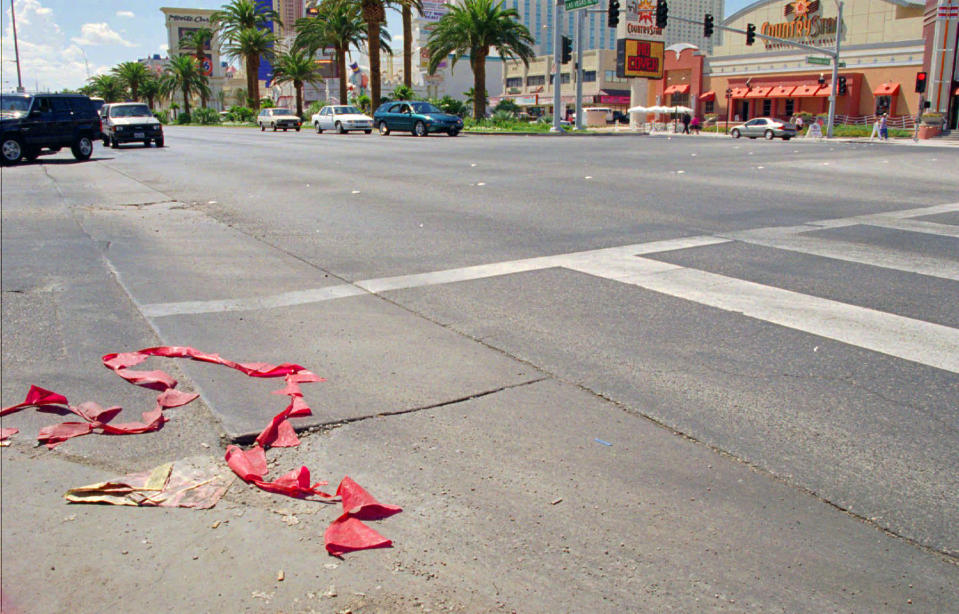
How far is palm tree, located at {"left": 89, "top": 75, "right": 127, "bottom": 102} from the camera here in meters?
140

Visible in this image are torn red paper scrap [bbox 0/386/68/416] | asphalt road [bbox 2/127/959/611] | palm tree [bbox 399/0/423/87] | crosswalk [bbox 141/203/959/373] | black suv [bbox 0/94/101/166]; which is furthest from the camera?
palm tree [bbox 399/0/423/87]

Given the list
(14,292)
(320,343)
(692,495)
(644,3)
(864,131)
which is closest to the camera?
(692,495)

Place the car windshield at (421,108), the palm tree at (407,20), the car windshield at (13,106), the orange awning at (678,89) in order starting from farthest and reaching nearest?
the orange awning at (678,89) → the palm tree at (407,20) → the car windshield at (421,108) → the car windshield at (13,106)

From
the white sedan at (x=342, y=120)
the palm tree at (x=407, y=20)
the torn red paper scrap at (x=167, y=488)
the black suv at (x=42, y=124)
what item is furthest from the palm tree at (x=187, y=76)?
the torn red paper scrap at (x=167, y=488)

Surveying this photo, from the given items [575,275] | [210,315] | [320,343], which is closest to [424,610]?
[320,343]

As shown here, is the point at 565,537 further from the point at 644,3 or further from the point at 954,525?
the point at 644,3

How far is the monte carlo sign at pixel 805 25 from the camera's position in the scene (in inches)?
2376

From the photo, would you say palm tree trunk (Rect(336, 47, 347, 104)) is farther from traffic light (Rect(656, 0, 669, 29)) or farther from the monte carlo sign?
traffic light (Rect(656, 0, 669, 29))

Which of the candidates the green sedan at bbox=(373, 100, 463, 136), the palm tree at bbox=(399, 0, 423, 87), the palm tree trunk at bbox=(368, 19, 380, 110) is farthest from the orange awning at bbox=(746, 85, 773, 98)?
the green sedan at bbox=(373, 100, 463, 136)

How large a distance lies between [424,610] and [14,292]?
6.15 metres

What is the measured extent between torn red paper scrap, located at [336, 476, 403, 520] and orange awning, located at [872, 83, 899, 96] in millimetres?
60325

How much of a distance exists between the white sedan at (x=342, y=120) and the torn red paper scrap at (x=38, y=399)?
43.0 metres

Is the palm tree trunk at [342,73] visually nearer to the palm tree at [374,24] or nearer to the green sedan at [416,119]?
the palm tree at [374,24]

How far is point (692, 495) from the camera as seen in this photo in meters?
3.61
